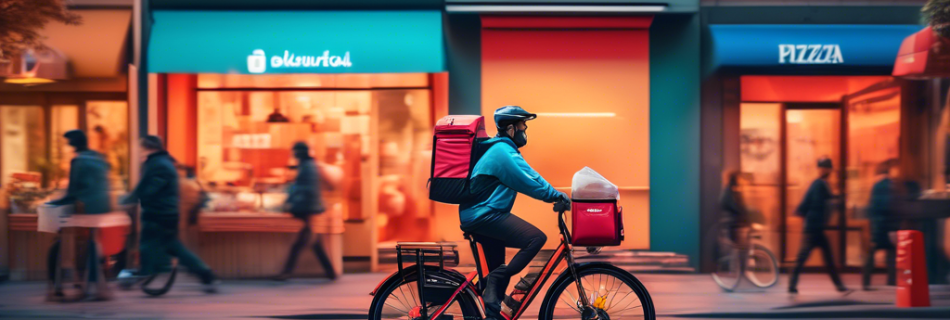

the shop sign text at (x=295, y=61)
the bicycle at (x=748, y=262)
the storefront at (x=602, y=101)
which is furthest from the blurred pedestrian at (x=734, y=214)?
the shop sign text at (x=295, y=61)

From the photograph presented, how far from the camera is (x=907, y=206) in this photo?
846 cm

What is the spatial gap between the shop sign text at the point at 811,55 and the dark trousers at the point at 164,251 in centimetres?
735

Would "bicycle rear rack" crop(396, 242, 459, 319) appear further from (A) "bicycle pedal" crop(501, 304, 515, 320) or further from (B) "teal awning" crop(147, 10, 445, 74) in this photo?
(B) "teal awning" crop(147, 10, 445, 74)

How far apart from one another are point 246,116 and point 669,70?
581 cm

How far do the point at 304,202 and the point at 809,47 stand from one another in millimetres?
6522

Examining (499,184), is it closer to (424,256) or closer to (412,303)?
(424,256)

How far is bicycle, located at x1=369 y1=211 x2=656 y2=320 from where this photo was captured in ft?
16.1

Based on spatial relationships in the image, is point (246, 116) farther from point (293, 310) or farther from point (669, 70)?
point (669, 70)

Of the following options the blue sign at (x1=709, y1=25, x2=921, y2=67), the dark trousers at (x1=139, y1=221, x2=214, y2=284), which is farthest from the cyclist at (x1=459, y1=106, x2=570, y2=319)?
the blue sign at (x1=709, y1=25, x2=921, y2=67)

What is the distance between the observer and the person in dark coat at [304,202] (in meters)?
8.71

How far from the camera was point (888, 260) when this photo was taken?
842cm

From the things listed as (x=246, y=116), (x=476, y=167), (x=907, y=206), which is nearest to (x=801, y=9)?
(x=907, y=206)

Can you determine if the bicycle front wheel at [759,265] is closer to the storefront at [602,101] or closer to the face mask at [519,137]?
the storefront at [602,101]

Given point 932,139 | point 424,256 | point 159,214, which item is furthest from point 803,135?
point 159,214
